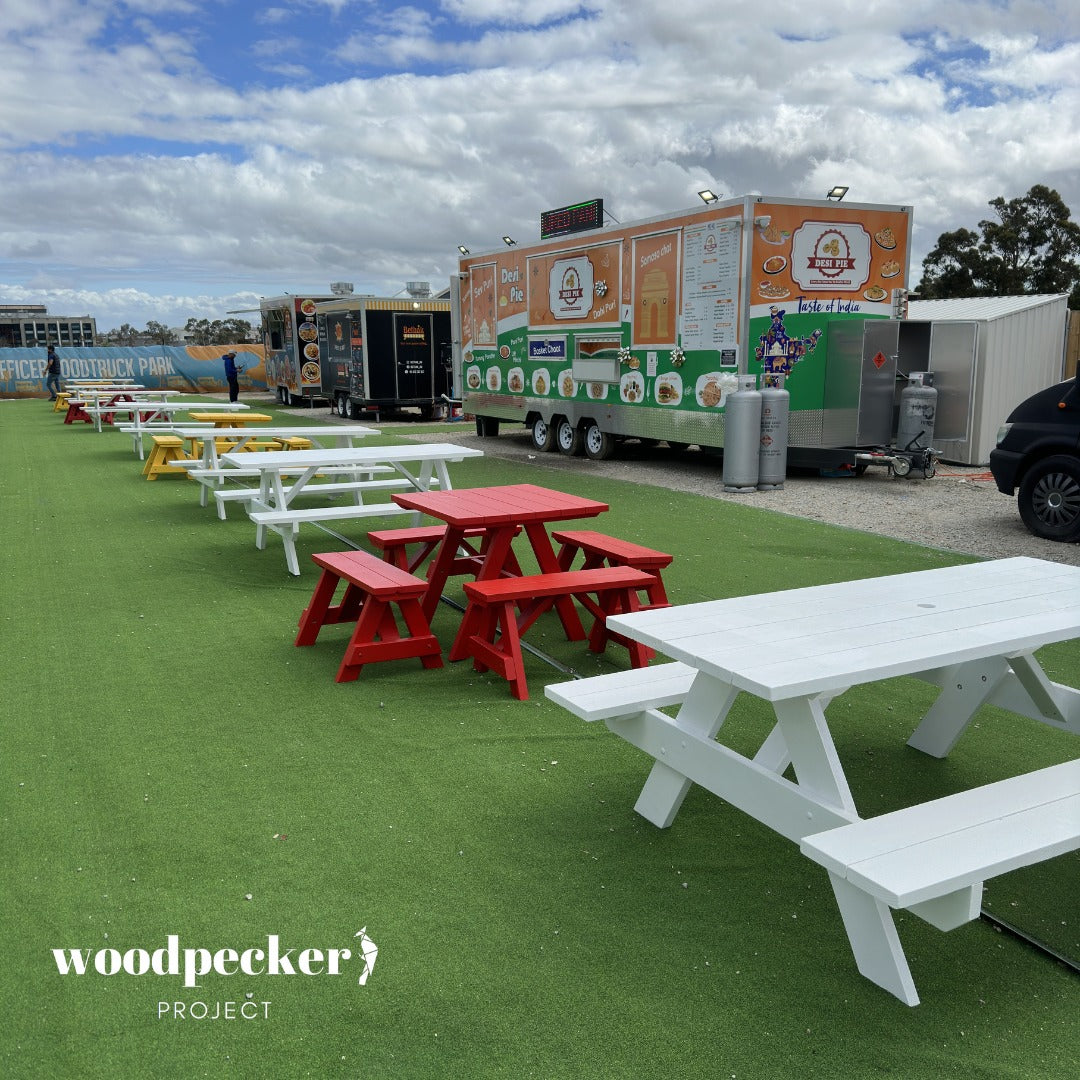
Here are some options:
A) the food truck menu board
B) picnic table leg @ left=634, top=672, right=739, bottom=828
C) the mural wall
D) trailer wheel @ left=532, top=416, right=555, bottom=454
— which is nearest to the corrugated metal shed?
the food truck menu board

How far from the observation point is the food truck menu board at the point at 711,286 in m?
10.8

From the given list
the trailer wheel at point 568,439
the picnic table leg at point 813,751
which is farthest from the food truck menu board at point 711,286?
the picnic table leg at point 813,751

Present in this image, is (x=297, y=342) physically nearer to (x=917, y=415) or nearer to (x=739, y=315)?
(x=739, y=315)

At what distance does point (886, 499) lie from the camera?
33.2ft

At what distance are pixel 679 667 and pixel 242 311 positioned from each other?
1088 inches

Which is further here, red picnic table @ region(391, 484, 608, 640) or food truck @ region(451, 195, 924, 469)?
food truck @ region(451, 195, 924, 469)

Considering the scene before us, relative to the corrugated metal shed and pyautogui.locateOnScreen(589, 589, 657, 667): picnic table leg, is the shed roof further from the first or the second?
pyautogui.locateOnScreen(589, 589, 657, 667): picnic table leg

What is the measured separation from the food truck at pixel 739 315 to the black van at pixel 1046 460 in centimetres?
304

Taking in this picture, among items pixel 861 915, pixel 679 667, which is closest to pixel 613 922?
pixel 861 915

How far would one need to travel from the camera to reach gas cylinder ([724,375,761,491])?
1070cm

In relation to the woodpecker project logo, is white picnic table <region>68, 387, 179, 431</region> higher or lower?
higher

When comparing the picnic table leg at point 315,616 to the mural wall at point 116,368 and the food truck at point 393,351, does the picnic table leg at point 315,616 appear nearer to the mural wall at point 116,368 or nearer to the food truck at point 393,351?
the food truck at point 393,351

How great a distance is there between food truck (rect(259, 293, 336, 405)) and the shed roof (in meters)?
14.5

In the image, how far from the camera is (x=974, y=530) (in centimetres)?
842
